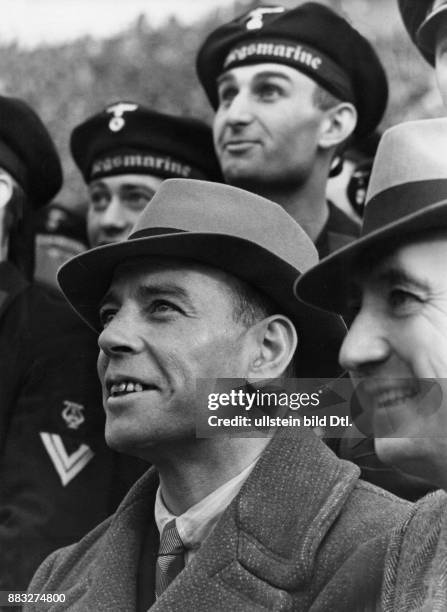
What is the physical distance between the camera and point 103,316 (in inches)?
118

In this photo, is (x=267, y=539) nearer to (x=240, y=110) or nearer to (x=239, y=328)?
(x=239, y=328)

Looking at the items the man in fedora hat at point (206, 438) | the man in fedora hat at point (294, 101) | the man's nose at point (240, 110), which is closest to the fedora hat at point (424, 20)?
the man in fedora hat at point (294, 101)

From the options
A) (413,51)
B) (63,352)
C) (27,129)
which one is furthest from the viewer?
(27,129)

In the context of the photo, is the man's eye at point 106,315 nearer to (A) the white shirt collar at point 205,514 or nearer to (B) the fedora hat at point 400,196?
(A) the white shirt collar at point 205,514

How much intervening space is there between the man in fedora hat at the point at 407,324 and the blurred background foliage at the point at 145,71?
1596mm

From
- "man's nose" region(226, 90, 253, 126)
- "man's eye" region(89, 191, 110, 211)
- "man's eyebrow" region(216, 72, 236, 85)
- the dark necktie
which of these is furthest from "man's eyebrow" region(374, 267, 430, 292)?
"man's eye" region(89, 191, 110, 211)

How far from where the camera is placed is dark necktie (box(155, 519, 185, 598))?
8.82 feet

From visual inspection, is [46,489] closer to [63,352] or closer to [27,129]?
[63,352]

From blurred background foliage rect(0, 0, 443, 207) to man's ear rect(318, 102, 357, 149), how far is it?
0.17m

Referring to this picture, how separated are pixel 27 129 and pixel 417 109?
131 centimetres

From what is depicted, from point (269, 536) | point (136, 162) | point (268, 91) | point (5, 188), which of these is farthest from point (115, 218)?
point (269, 536)

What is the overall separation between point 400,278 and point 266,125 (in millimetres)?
1825

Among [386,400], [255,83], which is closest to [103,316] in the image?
[386,400]

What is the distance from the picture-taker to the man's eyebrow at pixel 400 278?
2100 millimetres
